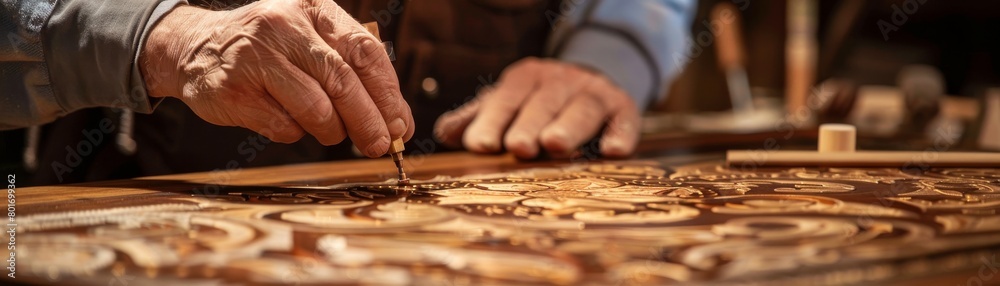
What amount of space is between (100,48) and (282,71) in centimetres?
27

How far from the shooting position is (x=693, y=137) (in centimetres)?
198

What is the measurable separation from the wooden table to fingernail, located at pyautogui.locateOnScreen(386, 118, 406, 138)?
67 mm

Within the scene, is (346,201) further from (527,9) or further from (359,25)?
(527,9)

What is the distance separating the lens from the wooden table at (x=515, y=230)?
635 millimetres

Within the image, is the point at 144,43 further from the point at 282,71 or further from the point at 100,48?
the point at 282,71

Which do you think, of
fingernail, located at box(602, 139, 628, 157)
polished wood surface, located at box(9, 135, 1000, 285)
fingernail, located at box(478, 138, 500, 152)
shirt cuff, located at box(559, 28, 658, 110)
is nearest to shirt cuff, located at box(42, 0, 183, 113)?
polished wood surface, located at box(9, 135, 1000, 285)

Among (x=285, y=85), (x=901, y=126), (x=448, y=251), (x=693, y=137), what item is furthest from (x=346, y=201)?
(x=901, y=126)

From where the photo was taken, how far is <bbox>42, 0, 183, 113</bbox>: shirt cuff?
1.09m

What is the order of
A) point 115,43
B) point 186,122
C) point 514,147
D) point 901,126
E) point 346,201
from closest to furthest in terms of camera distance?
point 346,201, point 115,43, point 514,147, point 186,122, point 901,126

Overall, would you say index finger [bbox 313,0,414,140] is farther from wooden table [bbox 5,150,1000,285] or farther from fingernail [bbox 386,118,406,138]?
wooden table [bbox 5,150,1000,285]

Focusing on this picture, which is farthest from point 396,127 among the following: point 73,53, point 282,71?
point 73,53

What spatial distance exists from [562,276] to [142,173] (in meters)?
1.32

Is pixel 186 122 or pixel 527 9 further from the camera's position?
pixel 527 9

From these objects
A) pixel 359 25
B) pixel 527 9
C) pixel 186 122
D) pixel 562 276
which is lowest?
pixel 562 276
